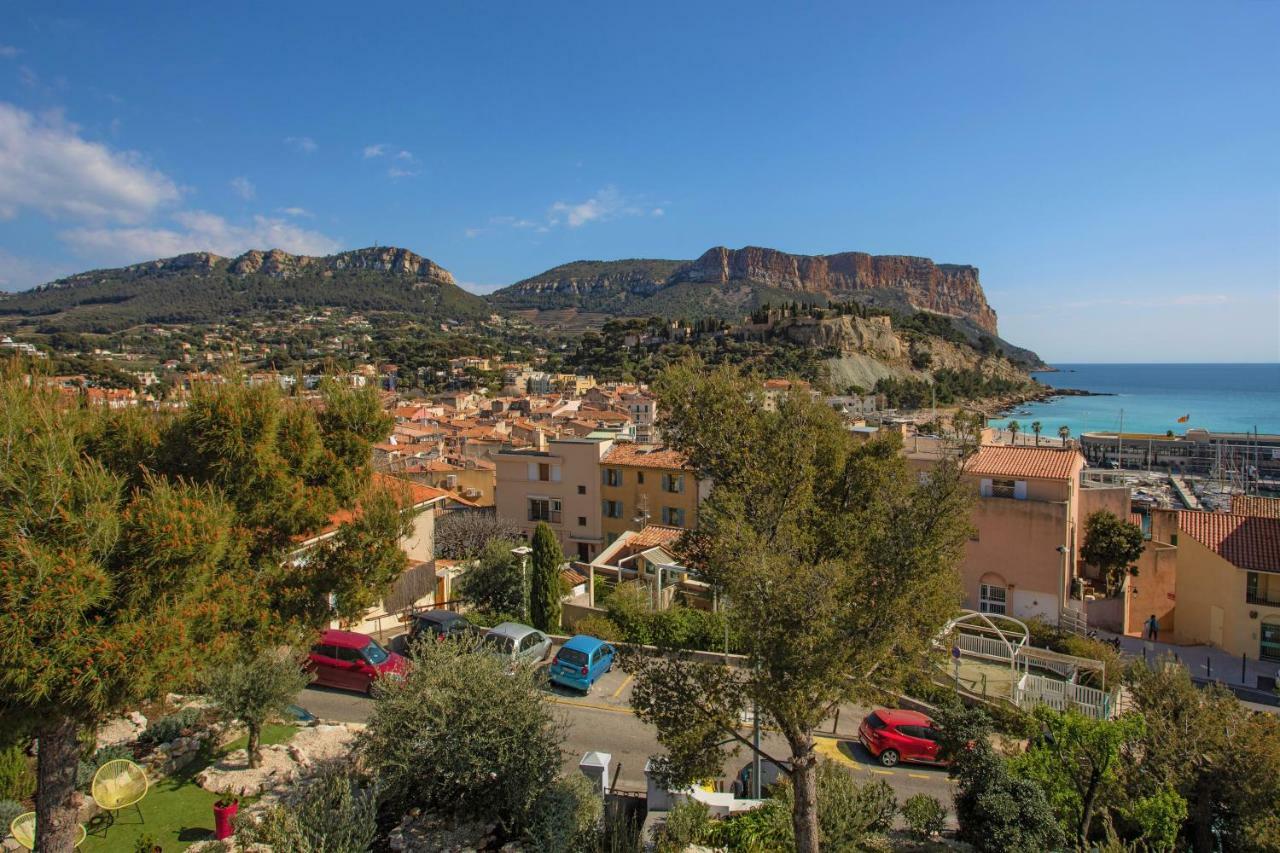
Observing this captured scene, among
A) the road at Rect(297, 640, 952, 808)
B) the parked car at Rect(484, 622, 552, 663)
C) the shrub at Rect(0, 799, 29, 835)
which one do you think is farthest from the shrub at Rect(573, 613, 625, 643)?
the shrub at Rect(0, 799, 29, 835)

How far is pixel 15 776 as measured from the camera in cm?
967

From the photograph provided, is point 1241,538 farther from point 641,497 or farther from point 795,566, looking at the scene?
point 795,566

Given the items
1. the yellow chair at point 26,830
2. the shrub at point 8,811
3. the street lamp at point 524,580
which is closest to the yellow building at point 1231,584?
the street lamp at point 524,580

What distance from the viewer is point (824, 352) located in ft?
440

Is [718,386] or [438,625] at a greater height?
[718,386]

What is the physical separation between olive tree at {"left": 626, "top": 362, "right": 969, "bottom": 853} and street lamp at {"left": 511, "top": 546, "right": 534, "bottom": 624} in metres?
12.1

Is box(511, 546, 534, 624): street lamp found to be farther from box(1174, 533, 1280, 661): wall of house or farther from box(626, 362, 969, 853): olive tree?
box(1174, 533, 1280, 661): wall of house

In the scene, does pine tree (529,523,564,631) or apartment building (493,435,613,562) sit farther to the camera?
apartment building (493,435,613,562)

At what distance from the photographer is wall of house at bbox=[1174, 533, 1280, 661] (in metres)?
19.4

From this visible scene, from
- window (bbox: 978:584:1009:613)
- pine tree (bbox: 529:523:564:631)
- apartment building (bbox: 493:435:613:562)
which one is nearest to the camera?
pine tree (bbox: 529:523:564:631)

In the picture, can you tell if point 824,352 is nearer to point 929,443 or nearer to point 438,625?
point 929,443

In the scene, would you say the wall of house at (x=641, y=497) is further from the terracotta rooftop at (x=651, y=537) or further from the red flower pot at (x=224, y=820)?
the red flower pot at (x=224, y=820)

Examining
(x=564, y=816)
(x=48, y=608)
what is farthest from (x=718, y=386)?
(x=48, y=608)

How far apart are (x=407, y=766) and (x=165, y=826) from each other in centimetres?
377
